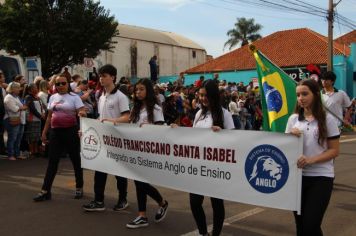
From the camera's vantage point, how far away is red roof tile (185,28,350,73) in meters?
41.2

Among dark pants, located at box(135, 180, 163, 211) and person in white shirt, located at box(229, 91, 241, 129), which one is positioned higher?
person in white shirt, located at box(229, 91, 241, 129)

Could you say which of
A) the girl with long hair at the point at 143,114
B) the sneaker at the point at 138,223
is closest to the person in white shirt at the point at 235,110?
the girl with long hair at the point at 143,114

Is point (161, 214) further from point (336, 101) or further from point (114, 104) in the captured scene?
point (336, 101)

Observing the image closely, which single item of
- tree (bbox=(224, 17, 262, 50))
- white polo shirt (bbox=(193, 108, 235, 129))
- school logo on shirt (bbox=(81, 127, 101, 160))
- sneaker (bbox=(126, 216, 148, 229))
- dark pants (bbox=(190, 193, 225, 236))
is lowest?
sneaker (bbox=(126, 216, 148, 229))

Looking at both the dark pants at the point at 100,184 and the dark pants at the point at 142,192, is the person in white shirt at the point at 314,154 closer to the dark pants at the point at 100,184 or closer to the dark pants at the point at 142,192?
the dark pants at the point at 142,192

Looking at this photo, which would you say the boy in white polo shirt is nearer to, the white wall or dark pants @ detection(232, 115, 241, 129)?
dark pants @ detection(232, 115, 241, 129)

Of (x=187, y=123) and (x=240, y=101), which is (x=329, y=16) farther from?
(x=187, y=123)

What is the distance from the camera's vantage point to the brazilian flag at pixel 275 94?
640cm

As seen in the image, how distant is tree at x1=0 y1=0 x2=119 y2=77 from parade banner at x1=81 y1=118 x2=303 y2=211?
26.0m

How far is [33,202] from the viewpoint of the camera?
706 cm

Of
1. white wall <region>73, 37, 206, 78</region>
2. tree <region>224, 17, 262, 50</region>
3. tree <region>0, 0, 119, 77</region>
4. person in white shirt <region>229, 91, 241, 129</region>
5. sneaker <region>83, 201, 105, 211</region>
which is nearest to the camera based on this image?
sneaker <region>83, 201, 105, 211</region>

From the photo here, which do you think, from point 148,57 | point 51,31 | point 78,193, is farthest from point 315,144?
point 148,57

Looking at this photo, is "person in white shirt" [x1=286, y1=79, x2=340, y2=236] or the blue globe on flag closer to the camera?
"person in white shirt" [x1=286, y1=79, x2=340, y2=236]

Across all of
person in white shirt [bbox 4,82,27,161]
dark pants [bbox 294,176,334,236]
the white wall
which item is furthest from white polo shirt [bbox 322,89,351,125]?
the white wall
